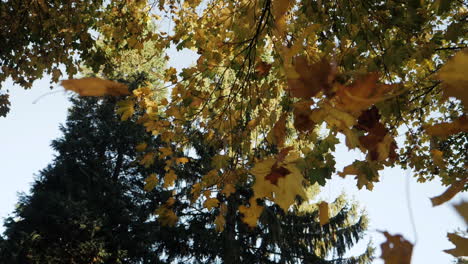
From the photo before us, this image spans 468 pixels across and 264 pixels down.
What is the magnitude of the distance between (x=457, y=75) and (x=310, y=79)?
45cm

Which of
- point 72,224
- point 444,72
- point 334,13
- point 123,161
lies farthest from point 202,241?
point 444,72

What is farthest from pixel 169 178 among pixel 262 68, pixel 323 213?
pixel 323 213

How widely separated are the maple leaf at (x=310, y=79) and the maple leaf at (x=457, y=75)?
0.38 m

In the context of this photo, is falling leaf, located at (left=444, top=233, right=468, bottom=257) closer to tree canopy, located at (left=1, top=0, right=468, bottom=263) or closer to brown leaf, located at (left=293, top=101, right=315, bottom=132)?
tree canopy, located at (left=1, top=0, right=468, bottom=263)

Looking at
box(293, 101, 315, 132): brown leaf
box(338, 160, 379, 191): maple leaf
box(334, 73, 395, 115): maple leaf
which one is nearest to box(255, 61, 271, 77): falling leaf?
box(338, 160, 379, 191): maple leaf

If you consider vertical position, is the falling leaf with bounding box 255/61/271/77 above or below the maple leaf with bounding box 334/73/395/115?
above

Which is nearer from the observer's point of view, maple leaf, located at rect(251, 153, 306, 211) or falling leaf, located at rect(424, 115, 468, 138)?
falling leaf, located at rect(424, 115, 468, 138)

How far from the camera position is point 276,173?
1.47 meters

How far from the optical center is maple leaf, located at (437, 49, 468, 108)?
78 centimetres

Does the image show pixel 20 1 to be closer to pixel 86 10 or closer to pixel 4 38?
pixel 4 38

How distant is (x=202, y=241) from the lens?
32.7 ft

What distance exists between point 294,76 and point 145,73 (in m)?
13.3

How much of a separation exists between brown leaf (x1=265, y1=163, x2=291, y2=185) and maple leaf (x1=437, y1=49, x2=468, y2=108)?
74cm

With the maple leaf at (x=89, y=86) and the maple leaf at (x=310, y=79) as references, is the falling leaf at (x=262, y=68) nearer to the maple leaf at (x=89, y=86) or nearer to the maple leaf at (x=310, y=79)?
the maple leaf at (x=310, y=79)
